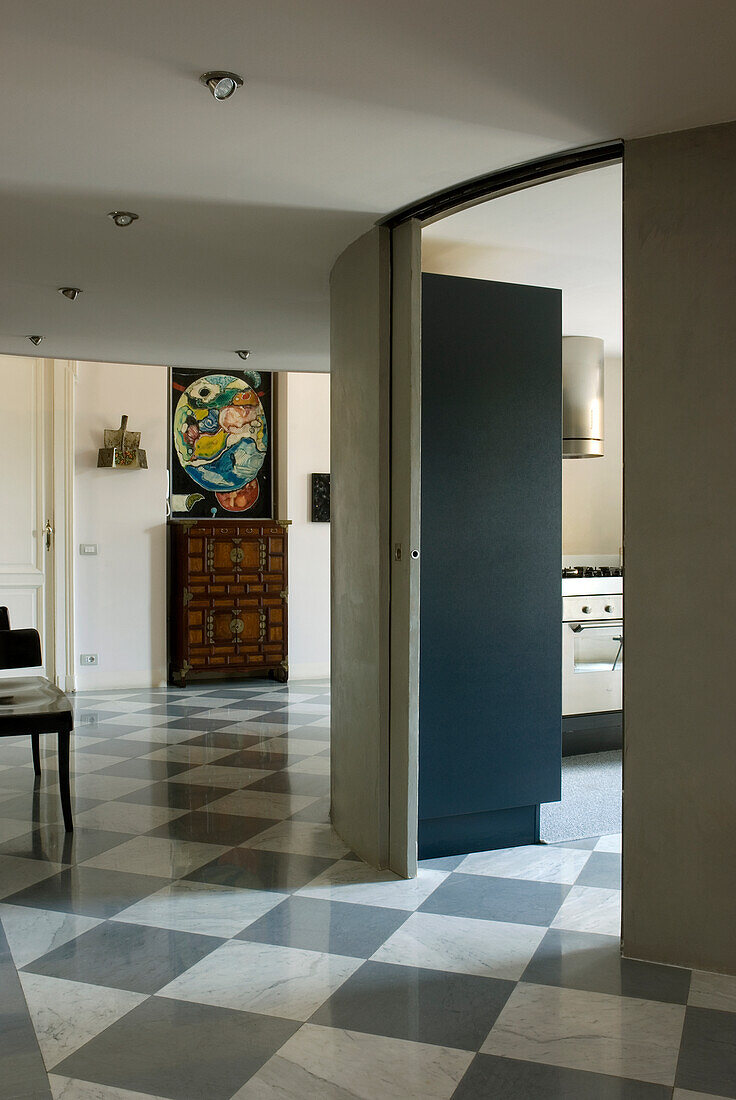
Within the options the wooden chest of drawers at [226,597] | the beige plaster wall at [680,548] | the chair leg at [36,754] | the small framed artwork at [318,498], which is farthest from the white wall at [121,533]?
the beige plaster wall at [680,548]

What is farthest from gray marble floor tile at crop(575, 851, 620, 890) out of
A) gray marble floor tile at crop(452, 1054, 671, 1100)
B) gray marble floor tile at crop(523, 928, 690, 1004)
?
gray marble floor tile at crop(452, 1054, 671, 1100)

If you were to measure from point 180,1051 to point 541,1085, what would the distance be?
2.81ft

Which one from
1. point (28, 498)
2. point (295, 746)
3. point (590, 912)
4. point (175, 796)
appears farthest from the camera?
point (28, 498)

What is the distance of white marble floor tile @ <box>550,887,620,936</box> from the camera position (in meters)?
3.11

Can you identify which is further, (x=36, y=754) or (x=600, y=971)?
(x=36, y=754)

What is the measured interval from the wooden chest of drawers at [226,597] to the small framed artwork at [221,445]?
468mm

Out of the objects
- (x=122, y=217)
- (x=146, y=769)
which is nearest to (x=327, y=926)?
(x=146, y=769)

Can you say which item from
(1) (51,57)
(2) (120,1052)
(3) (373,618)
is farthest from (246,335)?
(2) (120,1052)

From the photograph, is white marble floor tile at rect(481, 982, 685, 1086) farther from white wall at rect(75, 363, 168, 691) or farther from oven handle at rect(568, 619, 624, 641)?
white wall at rect(75, 363, 168, 691)

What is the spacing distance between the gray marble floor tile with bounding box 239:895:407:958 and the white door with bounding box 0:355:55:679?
5139 millimetres

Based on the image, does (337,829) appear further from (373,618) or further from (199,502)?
(199,502)

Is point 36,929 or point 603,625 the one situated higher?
point 603,625

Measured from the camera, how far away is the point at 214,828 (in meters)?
4.16

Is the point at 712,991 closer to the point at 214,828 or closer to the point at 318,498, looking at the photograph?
the point at 214,828
